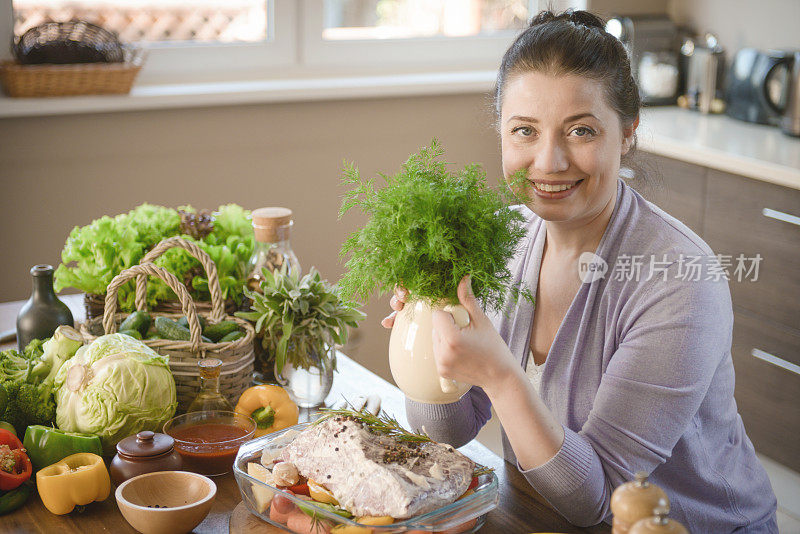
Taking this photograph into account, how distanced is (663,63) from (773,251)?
1102 mm

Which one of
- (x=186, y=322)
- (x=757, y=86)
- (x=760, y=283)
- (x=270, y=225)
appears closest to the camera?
(x=186, y=322)

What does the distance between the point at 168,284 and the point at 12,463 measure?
366 mm

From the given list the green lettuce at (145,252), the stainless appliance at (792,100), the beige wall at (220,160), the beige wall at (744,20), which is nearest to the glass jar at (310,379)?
the green lettuce at (145,252)

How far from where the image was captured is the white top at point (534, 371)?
159 centimetres

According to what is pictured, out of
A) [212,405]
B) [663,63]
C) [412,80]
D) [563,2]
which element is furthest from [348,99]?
[212,405]

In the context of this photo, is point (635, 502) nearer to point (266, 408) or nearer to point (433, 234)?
point (433, 234)

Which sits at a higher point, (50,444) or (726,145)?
(726,145)

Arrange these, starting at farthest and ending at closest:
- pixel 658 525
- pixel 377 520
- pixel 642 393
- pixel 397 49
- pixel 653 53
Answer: pixel 653 53 → pixel 397 49 → pixel 642 393 → pixel 377 520 → pixel 658 525

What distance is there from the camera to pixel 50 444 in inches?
50.4

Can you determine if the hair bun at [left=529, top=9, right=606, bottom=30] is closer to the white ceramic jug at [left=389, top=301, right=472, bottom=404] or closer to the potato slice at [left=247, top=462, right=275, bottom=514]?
the white ceramic jug at [left=389, top=301, right=472, bottom=404]

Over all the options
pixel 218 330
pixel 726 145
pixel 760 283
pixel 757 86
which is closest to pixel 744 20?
pixel 757 86

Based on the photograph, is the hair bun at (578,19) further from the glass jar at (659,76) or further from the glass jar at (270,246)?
the glass jar at (659,76)

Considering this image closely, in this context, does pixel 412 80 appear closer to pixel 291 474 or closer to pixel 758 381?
pixel 758 381

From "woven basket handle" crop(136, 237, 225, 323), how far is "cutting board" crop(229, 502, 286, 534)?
460mm
